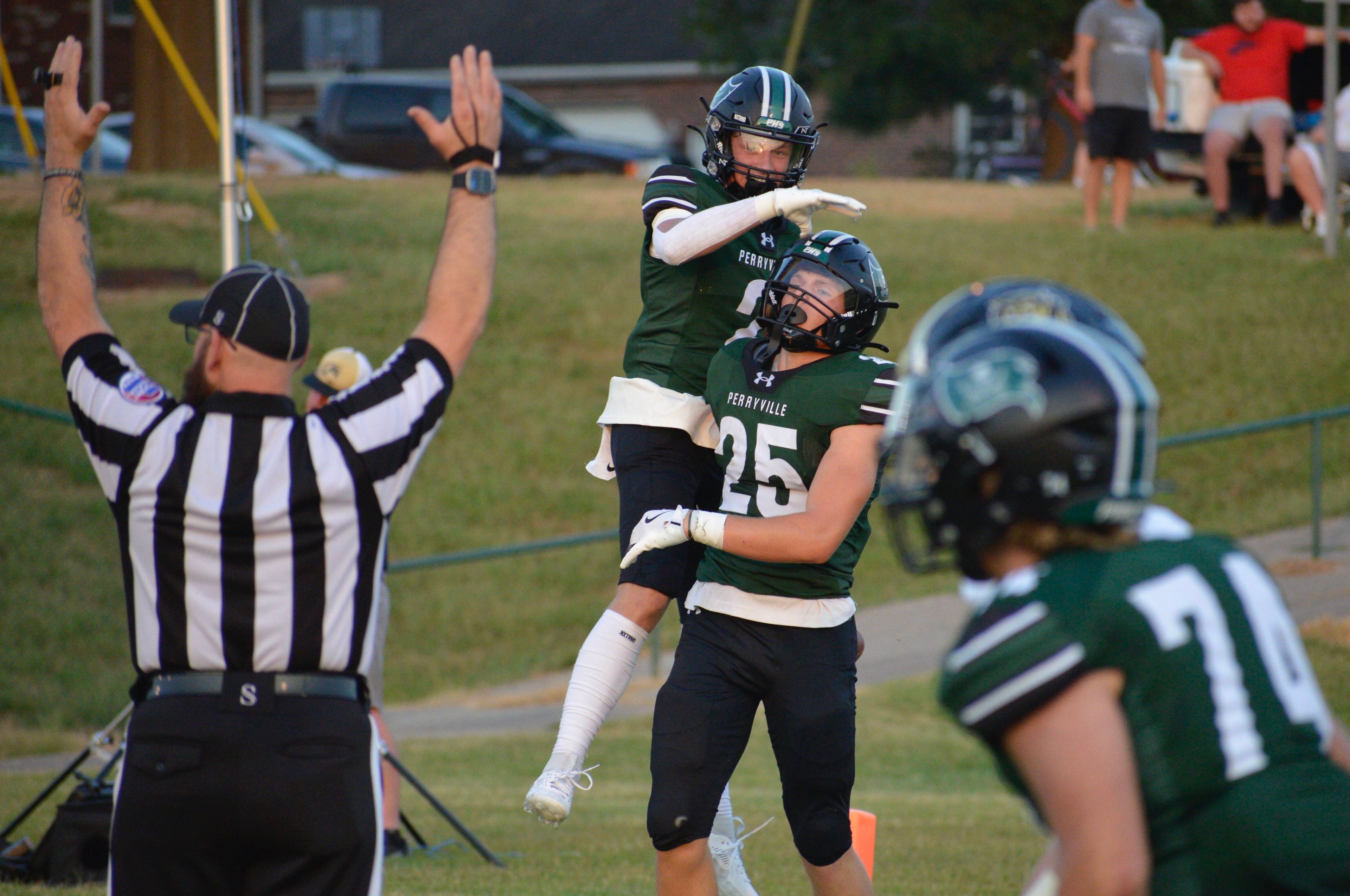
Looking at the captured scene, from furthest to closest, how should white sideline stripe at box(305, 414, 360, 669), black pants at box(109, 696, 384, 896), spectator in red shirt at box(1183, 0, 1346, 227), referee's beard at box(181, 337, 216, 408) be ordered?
spectator in red shirt at box(1183, 0, 1346, 227) < referee's beard at box(181, 337, 216, 408) < white sideline stripe at box(305, 414, 360, 669) < black pants at box(109, 696, 384, 896)

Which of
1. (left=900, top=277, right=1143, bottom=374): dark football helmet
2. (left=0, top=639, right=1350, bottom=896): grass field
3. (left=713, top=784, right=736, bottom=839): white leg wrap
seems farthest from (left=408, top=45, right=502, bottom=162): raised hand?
(left=0, top=639, right=1350, bottom=896): grass field

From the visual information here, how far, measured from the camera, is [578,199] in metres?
18.4

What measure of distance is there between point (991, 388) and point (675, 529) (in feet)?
6.77

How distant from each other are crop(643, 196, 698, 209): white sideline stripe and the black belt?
210 centimetres

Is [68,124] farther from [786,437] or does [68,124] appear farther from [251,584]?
[786,437]

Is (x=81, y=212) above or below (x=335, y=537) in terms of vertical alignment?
above

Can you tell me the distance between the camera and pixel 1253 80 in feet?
49.4

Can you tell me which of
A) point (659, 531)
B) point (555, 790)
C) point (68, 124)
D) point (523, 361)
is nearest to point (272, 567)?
point (68, 124)

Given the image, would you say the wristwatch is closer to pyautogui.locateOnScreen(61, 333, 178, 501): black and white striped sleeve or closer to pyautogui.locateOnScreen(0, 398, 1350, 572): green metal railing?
pyautogui.locateOnScreen(61, 333, 178, 501): black and white striped sleeve

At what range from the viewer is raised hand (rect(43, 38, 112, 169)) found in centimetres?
354

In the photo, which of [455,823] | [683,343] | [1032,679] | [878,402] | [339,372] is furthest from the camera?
[339,372]

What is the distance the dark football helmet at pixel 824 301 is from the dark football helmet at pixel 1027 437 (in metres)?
2.00

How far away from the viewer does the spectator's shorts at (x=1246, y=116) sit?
589 inches

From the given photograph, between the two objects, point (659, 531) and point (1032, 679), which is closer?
point (1032, 679)
